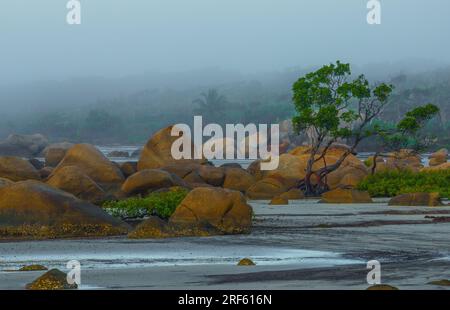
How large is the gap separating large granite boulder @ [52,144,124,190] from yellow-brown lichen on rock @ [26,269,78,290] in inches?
891

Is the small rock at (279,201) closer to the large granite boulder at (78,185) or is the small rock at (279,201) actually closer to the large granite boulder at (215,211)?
the large granite boulder at (78,185)

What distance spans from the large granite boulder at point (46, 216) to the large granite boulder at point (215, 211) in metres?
1.58

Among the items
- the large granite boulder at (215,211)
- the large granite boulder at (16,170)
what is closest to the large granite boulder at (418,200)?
the large granite boulder at (215,211)

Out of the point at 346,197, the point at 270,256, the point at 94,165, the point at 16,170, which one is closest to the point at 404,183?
the point at 346,197

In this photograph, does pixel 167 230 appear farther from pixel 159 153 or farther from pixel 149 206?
pixel 159 153

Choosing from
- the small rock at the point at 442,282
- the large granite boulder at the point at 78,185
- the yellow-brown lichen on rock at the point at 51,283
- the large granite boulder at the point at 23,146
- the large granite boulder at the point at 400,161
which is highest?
the yellow-brown lichen on rock at the point at 51,283

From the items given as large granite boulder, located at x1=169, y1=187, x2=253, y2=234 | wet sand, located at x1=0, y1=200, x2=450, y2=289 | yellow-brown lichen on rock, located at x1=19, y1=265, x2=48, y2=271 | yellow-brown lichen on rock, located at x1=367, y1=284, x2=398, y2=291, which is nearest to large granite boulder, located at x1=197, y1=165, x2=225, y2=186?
Answer: wet sand, located at x1=0, y1=200, x2=450, y2=289

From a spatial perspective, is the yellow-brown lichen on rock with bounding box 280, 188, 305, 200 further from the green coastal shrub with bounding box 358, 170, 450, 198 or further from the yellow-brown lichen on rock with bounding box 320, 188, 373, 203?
the green coastal shrub with bounding box 358, 170, 450, 198

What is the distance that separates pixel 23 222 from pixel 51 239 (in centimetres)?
114

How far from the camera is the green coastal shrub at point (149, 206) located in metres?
26.0

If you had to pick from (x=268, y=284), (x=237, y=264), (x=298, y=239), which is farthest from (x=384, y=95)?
(x=268, y=284)

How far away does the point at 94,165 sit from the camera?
38.3 meters

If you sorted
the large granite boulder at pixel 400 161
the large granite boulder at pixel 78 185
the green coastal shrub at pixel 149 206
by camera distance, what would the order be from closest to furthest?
the green coastal shrub at pixel 149 206
the large granite boulder at pixel 78 185
the large granite boulder at pixel 400 161

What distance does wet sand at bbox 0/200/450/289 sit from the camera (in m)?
15.0
